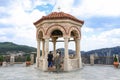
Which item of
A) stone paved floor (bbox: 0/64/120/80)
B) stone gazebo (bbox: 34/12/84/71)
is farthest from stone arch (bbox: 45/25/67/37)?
stone paved floor (bbox: 0/64/120/80)

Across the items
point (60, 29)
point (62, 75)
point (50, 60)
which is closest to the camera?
point (62, 75)

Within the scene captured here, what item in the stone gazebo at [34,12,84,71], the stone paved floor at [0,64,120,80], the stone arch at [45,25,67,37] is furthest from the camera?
the stone arch at [45,25,67,37]

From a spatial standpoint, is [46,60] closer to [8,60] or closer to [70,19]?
→ [70,19]

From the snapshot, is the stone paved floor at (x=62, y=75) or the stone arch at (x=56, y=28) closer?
the stone paved floor at (x=62, y=75)

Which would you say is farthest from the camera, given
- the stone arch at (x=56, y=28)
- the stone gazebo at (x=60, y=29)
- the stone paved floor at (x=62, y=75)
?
the stone arch at (x=56, y=28)

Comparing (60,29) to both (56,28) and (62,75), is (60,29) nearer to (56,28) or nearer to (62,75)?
(56,28)

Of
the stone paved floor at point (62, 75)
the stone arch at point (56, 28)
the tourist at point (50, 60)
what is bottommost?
the stone paved floor at point (62, 75)

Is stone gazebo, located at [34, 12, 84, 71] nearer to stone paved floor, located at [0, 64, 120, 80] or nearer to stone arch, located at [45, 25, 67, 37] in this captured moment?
stone arch, located at [45, 25, 67, 37]

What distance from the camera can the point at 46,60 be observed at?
1909cm

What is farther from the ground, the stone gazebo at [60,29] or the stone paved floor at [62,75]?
the stone gazebo at [60,29]

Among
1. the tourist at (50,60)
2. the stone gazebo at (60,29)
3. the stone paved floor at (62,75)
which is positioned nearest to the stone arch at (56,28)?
the stone gazebo at (60,29)

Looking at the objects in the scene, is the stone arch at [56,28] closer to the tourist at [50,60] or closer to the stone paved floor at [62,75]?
the tourist at [50,60]

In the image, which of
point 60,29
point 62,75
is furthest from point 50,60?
point 62,75

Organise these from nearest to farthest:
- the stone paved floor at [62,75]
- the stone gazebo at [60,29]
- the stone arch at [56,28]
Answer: the stone paved floor at [62,75]
the stone gazebo at [60,29]
the stone arch at [56,28]
